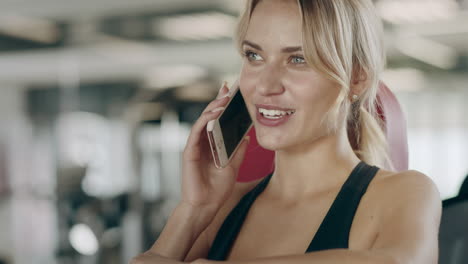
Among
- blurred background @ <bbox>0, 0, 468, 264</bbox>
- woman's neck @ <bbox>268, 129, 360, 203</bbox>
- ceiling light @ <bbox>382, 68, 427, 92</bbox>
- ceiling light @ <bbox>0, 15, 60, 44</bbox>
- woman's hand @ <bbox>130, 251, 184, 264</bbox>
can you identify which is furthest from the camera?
ceiling light @ <bbox>0, 15, 60, 44</bbox>

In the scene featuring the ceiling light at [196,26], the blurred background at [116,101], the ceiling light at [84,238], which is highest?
the ceiling light at [196,26]

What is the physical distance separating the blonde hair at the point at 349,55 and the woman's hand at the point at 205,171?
0.14m

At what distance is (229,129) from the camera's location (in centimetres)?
116

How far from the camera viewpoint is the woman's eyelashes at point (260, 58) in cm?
98

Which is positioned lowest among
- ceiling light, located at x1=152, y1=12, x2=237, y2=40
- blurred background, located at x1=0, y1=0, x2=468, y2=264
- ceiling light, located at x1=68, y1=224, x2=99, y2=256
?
ceiling light, located at x1=68, y1=224, x2=99, y2=256

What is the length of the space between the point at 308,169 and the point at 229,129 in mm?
167

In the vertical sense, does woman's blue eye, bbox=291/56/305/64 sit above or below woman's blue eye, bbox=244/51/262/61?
below

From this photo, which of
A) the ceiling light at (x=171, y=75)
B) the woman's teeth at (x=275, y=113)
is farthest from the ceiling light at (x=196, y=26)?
the woman's teeth at (x=275, y=113)

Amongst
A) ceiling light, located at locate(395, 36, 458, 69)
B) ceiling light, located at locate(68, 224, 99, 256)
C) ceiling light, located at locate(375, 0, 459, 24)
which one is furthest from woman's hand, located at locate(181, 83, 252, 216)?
ceiling light, located at locate(395, 36, 458, 69)

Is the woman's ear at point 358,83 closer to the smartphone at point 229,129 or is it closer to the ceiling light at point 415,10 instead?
the smartphone at point 229,129

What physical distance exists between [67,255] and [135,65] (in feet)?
5.85

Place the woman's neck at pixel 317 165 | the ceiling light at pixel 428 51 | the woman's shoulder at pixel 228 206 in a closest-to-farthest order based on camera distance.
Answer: the woman's neck at pixel 317 165, the woman's shoulder at pixel 228 206, the ceiling light at pixel 428 51

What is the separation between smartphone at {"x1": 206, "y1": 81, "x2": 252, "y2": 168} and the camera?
1.10 m

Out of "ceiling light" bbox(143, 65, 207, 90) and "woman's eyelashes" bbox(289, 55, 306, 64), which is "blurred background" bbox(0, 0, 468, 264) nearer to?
"ceiling light" bbox(143, 65, 207, 90)
